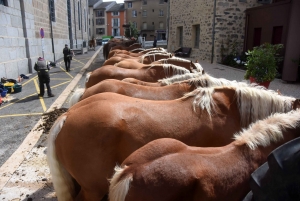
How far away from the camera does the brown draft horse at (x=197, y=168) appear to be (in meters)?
1.61

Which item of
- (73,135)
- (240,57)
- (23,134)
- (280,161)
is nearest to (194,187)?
(280,161)

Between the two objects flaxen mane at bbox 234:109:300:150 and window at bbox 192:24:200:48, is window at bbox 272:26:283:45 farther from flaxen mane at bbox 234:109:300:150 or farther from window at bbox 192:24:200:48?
flaxen mane at bbox 234:109:300:150

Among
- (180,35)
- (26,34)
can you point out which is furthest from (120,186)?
(180,35)

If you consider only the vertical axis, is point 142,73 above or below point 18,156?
above

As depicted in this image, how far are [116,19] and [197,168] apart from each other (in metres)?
67.5

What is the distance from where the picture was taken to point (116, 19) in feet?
212

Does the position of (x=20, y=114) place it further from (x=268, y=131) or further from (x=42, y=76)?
(x=268, y=131)

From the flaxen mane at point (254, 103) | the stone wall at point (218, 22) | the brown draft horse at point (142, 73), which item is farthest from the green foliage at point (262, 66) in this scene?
the stone wall at point (218, 22)

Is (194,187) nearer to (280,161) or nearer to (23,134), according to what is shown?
(280,161)

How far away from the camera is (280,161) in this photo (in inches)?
42.5

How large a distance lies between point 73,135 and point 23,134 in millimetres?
3982

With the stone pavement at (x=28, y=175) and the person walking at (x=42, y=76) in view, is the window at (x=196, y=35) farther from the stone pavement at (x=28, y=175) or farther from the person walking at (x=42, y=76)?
the stone pavement at (x=28, y=175)

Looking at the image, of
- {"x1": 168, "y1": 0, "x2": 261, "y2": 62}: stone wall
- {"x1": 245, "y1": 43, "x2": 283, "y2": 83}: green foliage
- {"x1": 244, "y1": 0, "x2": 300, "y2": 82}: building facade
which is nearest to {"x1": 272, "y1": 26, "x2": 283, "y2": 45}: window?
{"x1": 244, "y1": 0, "x2": 300, "y2": 82}: building facade

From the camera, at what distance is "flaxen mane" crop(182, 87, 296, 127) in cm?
274
